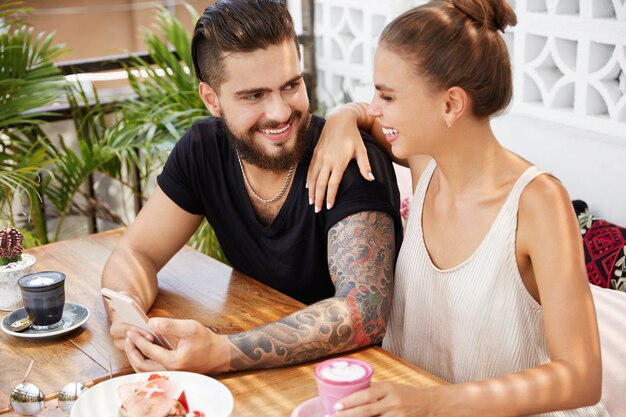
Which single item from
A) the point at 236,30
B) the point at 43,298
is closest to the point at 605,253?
the point at 236,30

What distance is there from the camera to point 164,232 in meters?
2.24

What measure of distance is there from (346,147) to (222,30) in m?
0.41

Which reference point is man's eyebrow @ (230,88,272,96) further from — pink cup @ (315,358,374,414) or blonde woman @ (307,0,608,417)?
pink cup @ (315,358,374,414)

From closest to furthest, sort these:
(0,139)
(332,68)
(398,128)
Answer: (398,128) < (0,139) < (332,68)

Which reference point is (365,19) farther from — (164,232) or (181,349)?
(181,349)

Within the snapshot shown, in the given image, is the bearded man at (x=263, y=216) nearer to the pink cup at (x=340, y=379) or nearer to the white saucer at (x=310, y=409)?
the white saucer at (x=310, y=409)

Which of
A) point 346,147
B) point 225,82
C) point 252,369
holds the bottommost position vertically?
point 252,369

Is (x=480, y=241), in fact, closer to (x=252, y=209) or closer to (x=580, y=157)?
(x=252, y=209)

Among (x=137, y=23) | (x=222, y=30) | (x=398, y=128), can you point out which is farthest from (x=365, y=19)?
(x=398, y=128)

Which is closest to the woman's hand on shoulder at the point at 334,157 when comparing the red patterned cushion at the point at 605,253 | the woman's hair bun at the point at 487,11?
the woman's hair bun at the point at 487,11

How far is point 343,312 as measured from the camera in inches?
69.5

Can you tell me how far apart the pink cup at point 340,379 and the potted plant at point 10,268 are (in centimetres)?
102

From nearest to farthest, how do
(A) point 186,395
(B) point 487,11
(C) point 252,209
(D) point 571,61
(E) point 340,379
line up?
(E) point 340,379 → (A) point 186,395 → (B) point 487,11 → (C) point 252,209 → (D) point 571,61

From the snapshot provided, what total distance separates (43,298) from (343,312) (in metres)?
0.65
